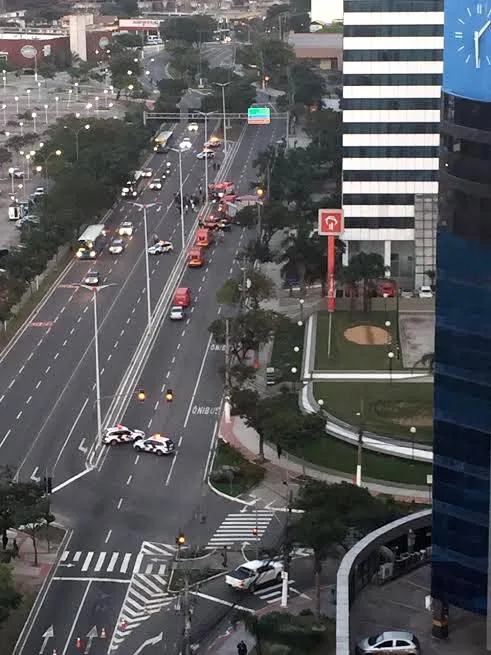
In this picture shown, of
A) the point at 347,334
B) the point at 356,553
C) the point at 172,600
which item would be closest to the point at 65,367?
the point at 347,334

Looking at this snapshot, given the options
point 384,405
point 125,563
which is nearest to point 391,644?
point 125,563

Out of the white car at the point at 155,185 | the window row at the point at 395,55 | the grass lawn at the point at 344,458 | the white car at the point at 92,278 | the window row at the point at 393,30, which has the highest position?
the window row at the point at 393,30

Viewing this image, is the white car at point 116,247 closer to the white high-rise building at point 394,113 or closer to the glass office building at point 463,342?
the white high-rise building at point 394,113

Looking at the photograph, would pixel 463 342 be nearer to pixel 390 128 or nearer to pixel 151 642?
pixel 151 642

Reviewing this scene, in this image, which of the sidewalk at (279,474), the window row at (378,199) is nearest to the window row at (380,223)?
the window row at (378,199)

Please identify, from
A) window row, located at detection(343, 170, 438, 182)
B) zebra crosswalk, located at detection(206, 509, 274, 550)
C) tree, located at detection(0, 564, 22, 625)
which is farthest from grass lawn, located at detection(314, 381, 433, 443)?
tree, located at detection(0, 564, 22, 625)

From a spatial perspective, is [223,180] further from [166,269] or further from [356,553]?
[356,553]
